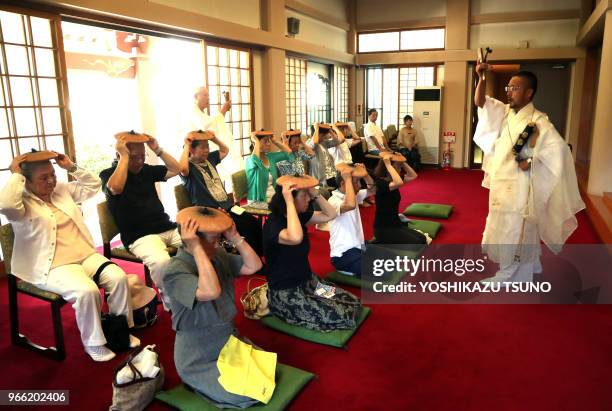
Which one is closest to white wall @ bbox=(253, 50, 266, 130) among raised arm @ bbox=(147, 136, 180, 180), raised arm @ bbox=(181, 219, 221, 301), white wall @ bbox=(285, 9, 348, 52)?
white wall @ bbox=(285, 9, 348, 52)

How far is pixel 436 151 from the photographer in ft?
31.3

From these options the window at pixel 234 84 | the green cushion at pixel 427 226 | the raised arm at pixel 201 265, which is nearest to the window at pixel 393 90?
the window at pixel 234 84

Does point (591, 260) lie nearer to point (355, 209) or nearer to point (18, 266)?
point (355, 209)

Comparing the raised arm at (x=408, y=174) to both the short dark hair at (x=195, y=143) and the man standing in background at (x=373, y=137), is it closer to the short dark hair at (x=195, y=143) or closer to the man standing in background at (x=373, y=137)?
the short dark hair at (x=195, y=143)

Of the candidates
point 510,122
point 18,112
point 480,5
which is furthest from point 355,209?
point 480,5

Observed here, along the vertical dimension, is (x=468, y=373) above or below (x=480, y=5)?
below

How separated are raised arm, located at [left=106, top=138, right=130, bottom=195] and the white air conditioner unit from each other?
751cm

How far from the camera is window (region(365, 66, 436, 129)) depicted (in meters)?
9.86

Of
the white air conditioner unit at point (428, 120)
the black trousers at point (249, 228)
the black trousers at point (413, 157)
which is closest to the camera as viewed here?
the black trousers at point (249, 228)

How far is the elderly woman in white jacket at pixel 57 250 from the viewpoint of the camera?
2557mm

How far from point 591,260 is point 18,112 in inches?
201

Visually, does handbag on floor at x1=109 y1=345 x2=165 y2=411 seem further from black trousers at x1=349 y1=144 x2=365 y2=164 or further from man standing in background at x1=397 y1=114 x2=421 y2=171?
man standing in background at x1=397 y1=114 x2=421 y2=171

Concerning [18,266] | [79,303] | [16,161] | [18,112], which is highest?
[18,112]

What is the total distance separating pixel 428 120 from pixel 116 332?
8065mm
